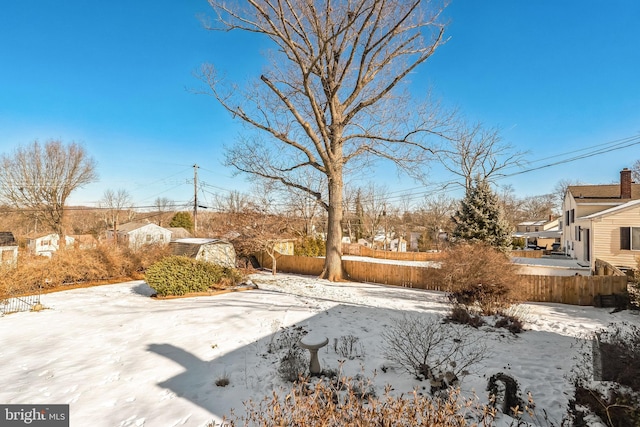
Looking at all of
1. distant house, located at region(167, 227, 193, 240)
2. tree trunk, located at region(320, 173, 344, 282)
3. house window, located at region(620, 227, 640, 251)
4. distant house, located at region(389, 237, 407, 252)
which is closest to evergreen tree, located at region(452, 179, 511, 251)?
house window, located at region(620, 227, 640, 251)

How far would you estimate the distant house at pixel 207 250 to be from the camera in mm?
16625

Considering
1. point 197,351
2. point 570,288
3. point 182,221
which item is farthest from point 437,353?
point 182,221

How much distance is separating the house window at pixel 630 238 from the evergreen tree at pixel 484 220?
506cm

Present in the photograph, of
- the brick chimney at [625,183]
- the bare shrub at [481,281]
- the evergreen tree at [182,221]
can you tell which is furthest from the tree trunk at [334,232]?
the evergreen tree at [182,221]

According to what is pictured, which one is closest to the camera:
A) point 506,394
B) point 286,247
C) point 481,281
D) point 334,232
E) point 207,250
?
point 506,394

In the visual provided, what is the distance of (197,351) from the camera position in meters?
5.82

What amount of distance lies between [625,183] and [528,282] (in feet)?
55.9

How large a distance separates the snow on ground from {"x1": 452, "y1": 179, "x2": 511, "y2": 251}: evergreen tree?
314 inches

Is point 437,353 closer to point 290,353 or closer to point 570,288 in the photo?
point 290,353

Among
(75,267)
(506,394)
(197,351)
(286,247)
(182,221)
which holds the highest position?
(182,221)

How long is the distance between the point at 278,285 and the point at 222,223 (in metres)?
8.72

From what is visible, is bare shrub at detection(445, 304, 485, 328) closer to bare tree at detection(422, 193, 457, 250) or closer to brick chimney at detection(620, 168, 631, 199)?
brick chimney at detection(620, 168, 631, 199)

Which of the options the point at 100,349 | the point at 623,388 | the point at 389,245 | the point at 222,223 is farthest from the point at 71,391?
the point at 389,245

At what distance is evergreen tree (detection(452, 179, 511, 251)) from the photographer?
59.2 feet
